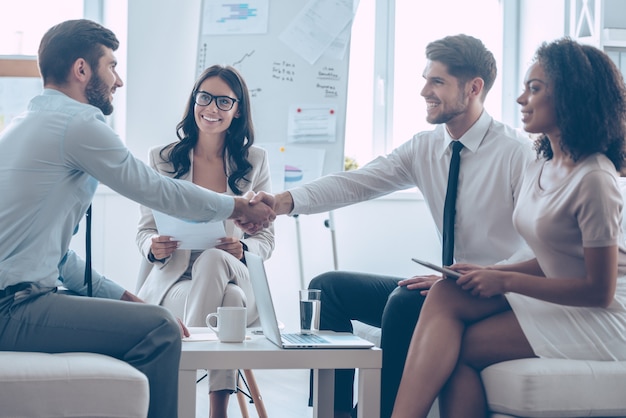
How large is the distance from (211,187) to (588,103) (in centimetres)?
153

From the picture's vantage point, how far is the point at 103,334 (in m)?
1.82

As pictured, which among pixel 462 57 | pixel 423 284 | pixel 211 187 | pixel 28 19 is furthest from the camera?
pixel 28 19

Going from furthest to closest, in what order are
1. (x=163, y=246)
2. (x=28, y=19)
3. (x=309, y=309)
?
(x=28, y=19) → (x=163, y=246) → (x=309, y=309)

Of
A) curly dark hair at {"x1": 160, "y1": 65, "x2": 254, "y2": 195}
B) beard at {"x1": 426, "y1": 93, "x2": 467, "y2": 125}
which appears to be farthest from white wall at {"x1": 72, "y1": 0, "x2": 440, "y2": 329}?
beard at {"x1": 426, "y1": 93, "x2": 467, "y2": 125}

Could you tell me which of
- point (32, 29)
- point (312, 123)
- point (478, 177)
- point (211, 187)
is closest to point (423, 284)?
point (478, 177)

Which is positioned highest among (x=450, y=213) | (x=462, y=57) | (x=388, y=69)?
(x=388, y=69)

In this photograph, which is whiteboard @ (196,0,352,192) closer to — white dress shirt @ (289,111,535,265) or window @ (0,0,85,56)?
window @ (0,0,85,56)

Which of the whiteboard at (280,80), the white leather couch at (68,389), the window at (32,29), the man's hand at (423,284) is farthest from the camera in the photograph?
the window at (32,29)

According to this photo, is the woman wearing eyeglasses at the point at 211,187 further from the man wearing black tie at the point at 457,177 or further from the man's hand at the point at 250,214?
the man wearing black tie at the point at 457,177

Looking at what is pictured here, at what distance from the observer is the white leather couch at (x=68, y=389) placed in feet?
5.31

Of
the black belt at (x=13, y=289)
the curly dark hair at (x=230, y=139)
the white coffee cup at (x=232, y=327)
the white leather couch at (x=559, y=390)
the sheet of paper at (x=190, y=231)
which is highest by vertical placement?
the curly dark hair at (x=230, y=139)

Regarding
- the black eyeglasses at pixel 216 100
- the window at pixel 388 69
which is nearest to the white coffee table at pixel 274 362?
the black eyeglasses at pixel 216 100

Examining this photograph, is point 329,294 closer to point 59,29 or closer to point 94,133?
point 94,133

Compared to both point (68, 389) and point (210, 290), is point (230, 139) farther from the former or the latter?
point (68, 389)
